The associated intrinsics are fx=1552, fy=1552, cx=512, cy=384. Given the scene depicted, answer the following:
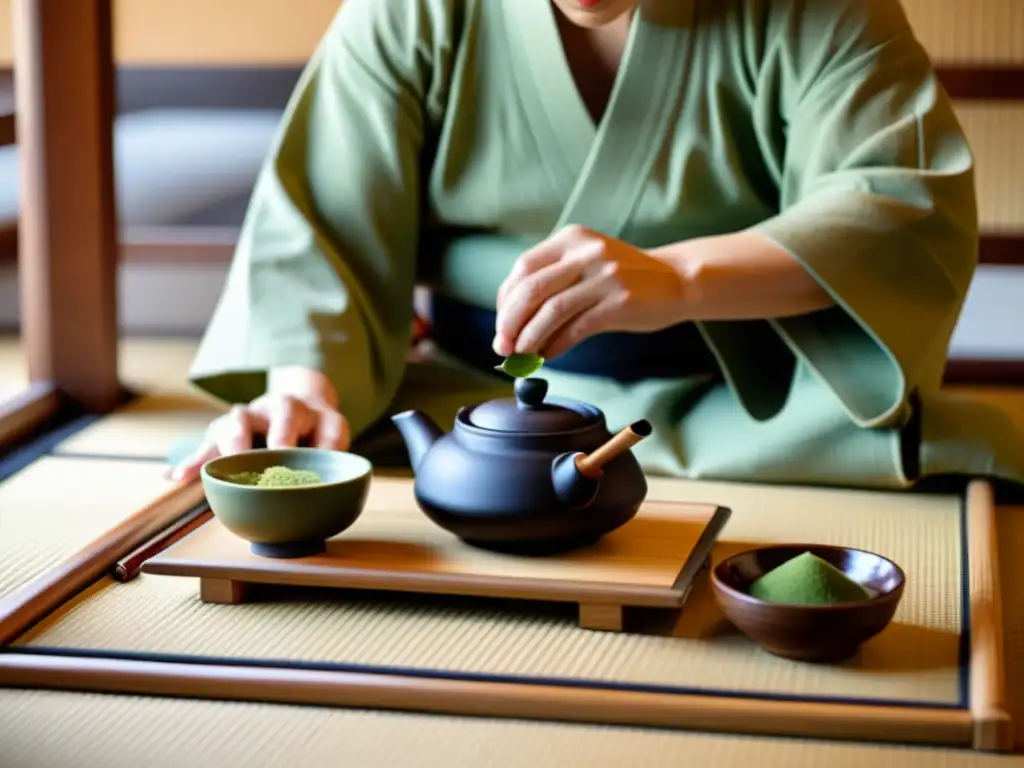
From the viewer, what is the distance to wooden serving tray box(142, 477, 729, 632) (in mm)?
1639

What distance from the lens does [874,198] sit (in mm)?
2104

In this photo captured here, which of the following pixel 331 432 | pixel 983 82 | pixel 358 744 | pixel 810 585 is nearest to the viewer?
pixel 358 744

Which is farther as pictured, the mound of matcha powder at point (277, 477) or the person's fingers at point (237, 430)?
the person's fingers at point (237, 430)

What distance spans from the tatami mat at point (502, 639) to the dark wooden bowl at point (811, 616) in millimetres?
22

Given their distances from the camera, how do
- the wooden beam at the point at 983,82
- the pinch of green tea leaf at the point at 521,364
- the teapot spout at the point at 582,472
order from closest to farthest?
the teapot spout at the point at 582,472 → the pinch of green tea leaf at the point at 521,364 → the wooden beam at the point at 983,82

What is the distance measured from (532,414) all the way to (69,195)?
1472 mm

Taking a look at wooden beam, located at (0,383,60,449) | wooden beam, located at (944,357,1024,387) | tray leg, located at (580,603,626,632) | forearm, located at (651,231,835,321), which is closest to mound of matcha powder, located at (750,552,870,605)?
tray leg, located at (580,603,626,632)

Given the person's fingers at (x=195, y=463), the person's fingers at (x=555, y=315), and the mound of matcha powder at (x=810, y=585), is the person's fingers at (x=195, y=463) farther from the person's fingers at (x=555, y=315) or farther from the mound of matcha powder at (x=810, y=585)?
the mound of matcha powder at (x=810, y=585)

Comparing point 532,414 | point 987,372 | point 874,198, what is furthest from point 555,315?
point 987,372

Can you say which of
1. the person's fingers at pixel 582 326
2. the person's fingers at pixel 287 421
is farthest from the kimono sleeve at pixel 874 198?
the person's fingers at pixel 287 421

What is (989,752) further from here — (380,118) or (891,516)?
(380,118)

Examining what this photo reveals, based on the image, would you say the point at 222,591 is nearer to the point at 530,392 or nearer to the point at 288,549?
the point at 288,549

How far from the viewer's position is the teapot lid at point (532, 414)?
67.6 inches

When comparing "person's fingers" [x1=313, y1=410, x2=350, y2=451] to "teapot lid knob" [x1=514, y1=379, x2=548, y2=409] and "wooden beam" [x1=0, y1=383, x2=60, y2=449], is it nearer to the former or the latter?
"teapot lid knob" [x1=514, y1=379, x2=548, y2=409]
